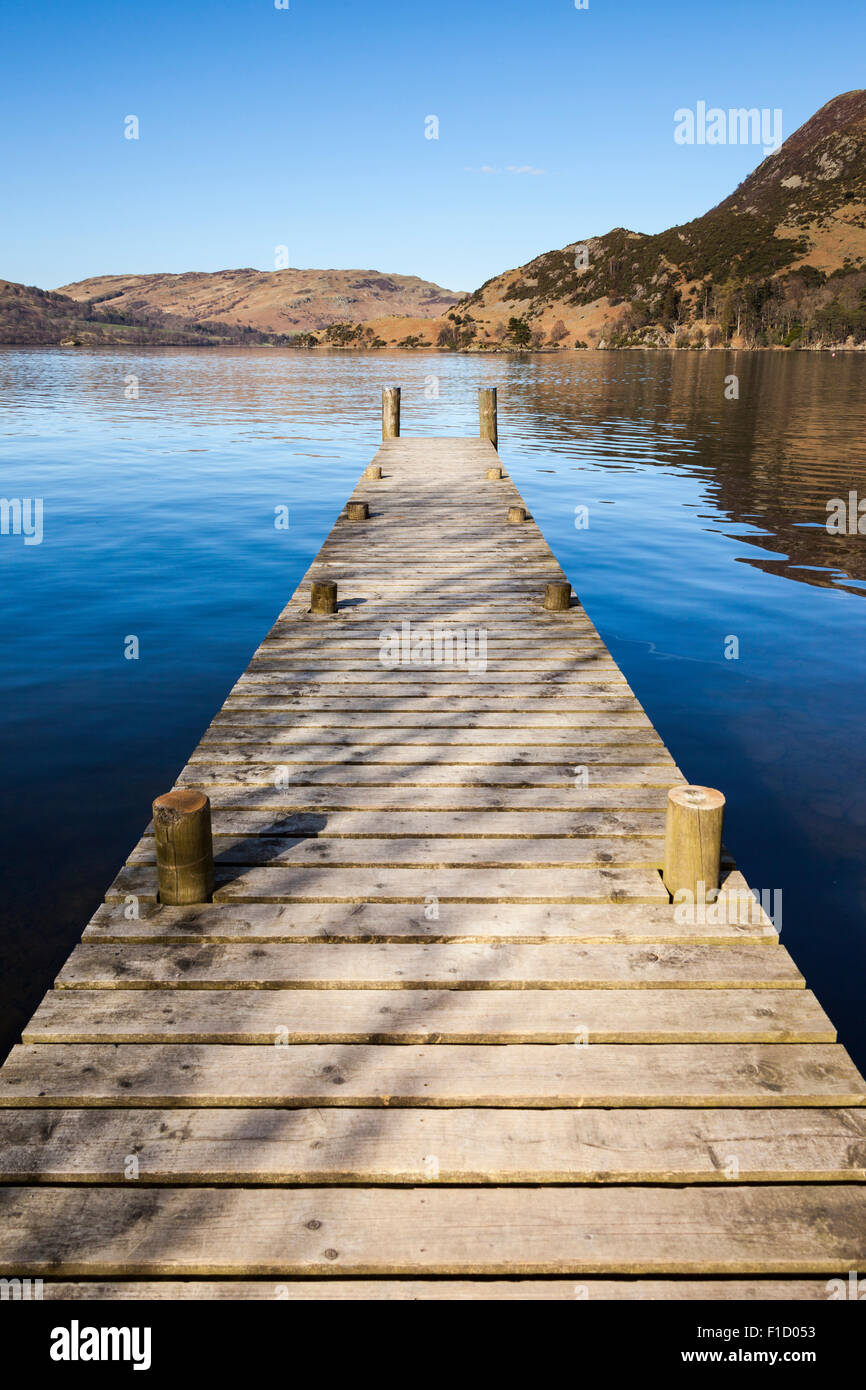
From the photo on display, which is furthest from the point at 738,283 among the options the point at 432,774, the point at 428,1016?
the point at 428,1016

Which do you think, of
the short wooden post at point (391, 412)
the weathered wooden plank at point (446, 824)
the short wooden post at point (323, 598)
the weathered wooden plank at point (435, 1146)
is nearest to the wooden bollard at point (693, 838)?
the weathered wooden plank at point (446, 824)

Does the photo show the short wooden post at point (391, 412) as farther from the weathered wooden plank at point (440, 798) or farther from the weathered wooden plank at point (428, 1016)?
the weathered wooden plank at point (428, 1016)

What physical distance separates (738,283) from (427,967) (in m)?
158

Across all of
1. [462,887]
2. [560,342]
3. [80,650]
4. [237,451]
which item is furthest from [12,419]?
[560,342]

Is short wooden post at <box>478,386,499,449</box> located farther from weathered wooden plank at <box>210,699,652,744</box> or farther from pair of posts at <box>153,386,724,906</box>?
pair of posts at <box>153,386,724,906</box>

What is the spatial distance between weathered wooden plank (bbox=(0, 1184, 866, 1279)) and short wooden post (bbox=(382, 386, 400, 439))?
21.9 meters

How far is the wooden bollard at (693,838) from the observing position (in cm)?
431

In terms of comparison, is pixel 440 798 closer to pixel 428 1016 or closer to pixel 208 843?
pixel 208 843

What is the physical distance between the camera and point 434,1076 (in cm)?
346

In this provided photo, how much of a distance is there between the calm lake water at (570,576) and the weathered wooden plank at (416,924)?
1.60m

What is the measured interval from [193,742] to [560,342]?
176 m

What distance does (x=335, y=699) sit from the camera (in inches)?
282
